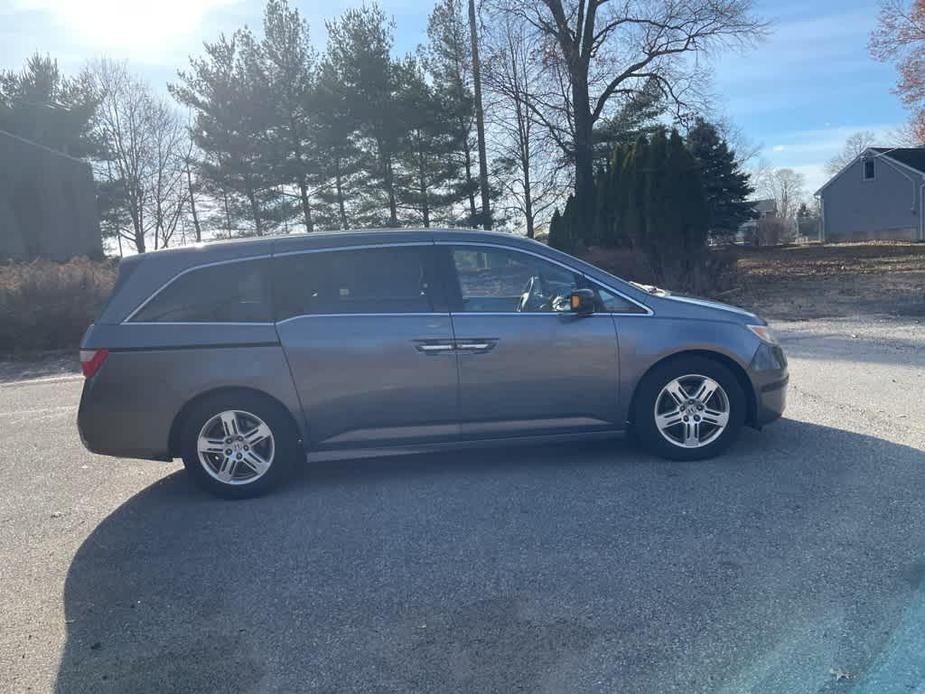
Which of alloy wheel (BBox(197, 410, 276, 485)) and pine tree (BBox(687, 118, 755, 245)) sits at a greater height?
pine tree (BBox(687, 118, 755, 245))

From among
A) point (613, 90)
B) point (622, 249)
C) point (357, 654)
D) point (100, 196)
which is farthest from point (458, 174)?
point (357, 654)

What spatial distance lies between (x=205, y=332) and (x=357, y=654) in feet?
8.86

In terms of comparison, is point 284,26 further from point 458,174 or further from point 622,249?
point 622,249

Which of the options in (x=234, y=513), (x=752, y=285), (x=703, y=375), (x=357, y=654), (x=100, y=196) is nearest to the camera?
(x=357, y=654)

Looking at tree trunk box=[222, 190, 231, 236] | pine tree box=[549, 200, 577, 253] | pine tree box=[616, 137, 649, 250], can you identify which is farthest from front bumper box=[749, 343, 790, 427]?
tree trunk box=[222, 190, 231, 236]

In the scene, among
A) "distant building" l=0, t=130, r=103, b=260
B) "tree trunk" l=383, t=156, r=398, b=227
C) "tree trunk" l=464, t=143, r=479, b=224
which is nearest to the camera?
"tree trunk" l=383, t=156, r=398, b=227

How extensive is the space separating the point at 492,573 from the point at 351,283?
2.33 metres

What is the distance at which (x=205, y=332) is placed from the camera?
530cm

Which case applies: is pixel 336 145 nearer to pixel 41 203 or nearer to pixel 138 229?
pixel 41 203

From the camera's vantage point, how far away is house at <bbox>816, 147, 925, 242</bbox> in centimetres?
4781

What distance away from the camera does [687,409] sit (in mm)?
5645

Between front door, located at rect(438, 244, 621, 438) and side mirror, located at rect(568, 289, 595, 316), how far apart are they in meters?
0.05

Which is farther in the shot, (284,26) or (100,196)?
(100,196)

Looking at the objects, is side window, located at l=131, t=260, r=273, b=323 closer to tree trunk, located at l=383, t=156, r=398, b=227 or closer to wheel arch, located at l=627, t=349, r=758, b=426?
wheel arch, located at l=627, t=349, r=758, b=426
